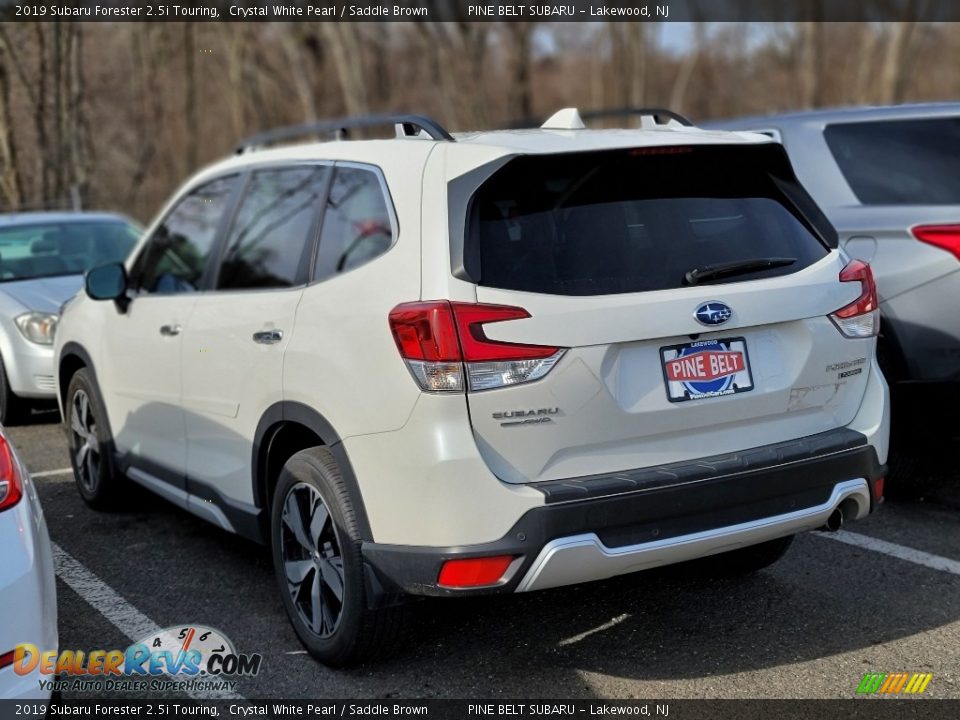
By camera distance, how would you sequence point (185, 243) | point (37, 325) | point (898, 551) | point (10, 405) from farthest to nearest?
point (10, 405), point (37, 325), point (185, 243), point (898, 551)

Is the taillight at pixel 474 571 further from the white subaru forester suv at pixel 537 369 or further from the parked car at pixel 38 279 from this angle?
the parked car at pixel 38 279

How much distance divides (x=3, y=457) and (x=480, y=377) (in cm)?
138

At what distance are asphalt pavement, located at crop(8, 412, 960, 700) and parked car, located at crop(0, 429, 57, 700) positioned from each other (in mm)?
912

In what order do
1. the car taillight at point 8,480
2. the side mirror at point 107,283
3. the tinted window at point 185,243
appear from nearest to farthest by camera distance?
the car taillight at point 8,480
the tinted window at point 185,243
the side mirror at point 107,283

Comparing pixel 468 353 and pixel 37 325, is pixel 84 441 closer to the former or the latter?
pixel 37 325

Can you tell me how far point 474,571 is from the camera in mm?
3348

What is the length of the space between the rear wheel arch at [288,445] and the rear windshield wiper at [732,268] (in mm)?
1247

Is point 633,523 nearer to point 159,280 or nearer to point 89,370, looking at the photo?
point 159,280

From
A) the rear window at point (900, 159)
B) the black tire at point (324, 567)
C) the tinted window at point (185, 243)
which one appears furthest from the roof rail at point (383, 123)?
the rear window at point (900, 159)

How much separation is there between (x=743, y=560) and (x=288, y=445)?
1.94 metres

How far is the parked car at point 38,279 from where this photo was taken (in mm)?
8141

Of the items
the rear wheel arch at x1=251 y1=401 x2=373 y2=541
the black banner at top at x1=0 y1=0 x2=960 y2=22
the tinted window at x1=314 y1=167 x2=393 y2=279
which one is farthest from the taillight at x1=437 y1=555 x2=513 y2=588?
the black banner at top at x1=0 y1=0 x2=960 y2=22

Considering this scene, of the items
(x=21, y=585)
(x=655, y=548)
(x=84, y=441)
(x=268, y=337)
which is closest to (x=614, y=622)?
(x=655, y=548)

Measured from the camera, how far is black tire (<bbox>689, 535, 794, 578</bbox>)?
15.2 feet
